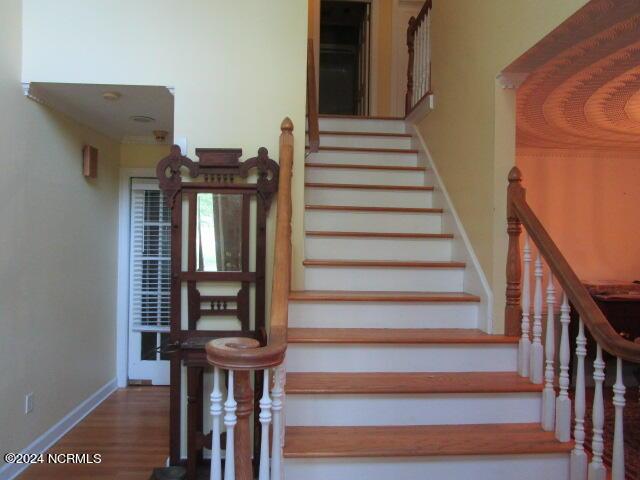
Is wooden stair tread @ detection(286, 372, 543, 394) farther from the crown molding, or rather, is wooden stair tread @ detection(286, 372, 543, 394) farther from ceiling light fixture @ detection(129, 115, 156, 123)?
the crown molding

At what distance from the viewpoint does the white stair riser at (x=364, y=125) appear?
161 inches

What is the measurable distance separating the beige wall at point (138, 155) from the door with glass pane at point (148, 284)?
0.51 feet

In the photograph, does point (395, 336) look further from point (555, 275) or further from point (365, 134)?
point (365, 134)

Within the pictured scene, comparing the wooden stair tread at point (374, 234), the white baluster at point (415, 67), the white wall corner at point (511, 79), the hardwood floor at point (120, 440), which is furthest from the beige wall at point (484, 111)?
the hardwood floor at point (120, 440)

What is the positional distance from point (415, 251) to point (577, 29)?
62.9 inches

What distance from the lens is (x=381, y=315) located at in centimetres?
247

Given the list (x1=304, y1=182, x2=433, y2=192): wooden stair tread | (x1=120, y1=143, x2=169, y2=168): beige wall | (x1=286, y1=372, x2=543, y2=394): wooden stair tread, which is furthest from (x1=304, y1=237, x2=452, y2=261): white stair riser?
(x1=120, y1=143, x2=169, y2=168): beige wall

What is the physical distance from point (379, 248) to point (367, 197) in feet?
1.76

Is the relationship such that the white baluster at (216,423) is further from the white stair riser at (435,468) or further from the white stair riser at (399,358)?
the white stair riser at (399,358)

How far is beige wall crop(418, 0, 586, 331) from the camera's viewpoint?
2173 mm

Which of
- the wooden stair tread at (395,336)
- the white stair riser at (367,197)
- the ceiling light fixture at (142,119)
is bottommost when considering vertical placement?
the wooden stair tread at (395,336)

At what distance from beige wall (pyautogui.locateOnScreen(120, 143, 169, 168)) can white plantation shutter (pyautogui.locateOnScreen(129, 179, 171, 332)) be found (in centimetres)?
16

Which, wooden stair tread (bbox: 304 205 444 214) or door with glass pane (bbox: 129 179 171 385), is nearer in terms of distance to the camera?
wooden stair tread (bbox: 304 205 444 214)
